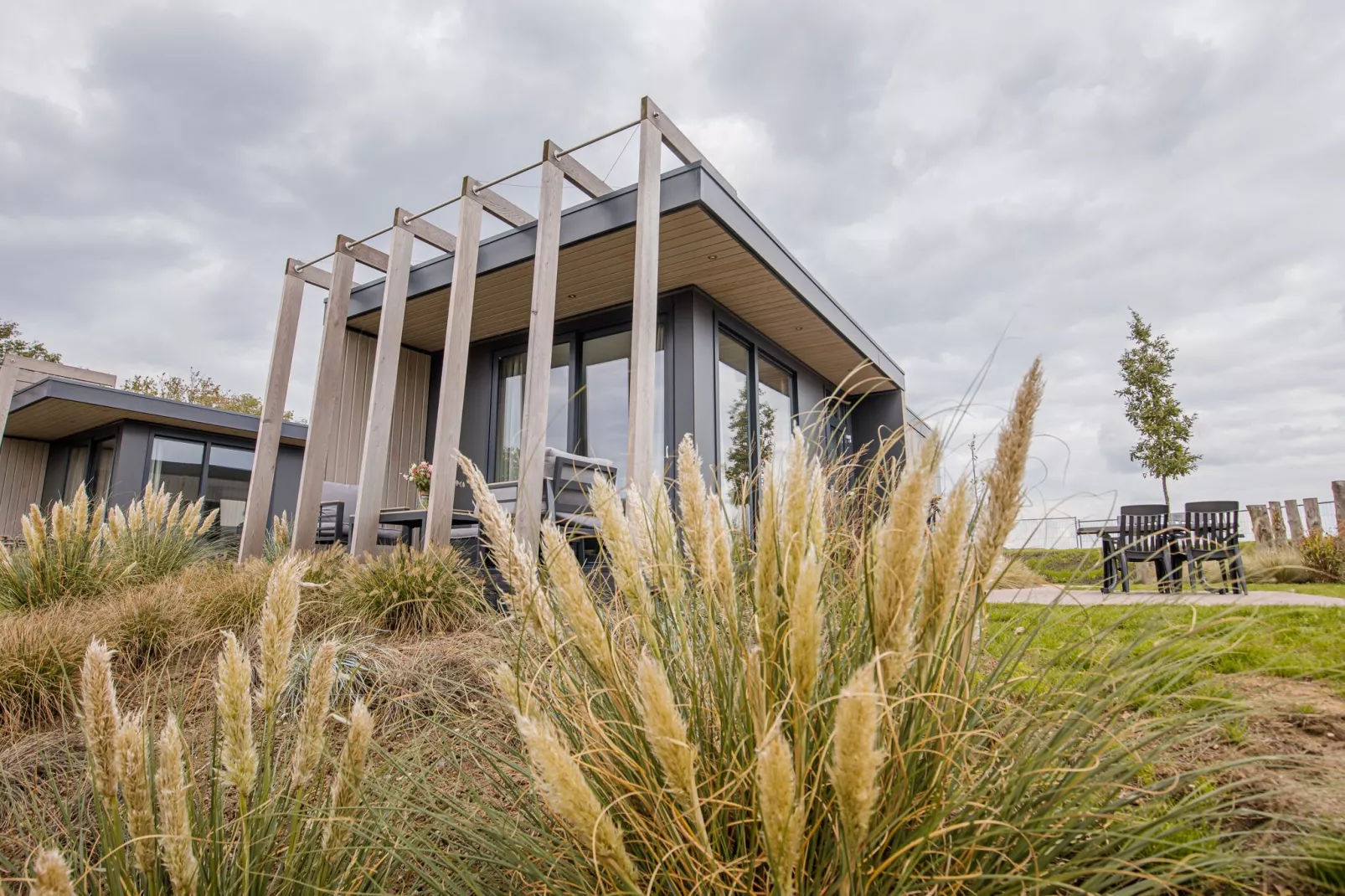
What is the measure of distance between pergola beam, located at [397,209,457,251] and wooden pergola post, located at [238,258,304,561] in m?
1.73

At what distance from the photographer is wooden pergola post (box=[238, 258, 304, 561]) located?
6543mm

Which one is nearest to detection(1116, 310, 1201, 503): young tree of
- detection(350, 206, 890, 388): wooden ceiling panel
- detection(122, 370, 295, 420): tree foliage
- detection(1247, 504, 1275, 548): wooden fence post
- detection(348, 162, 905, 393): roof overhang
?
detection(1247, 504, 1275, 548): wooden fence post

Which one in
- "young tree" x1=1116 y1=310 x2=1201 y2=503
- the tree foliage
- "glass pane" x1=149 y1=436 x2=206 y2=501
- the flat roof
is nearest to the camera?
the flat roof

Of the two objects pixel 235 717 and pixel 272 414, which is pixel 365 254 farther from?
pixel 235 717

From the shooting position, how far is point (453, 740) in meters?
1.90

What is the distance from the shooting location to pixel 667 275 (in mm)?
6934

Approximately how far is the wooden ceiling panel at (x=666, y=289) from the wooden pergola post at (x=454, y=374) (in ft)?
3.69

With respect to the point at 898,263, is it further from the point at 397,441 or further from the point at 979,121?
the point at 397,441

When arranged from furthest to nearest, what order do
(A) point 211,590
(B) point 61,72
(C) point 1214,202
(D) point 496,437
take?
(B) point 61,72 → (C) point 1214,202 → (D) point 496,437 → (A) point 211,590

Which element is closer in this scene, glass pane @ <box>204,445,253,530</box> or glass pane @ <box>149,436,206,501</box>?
glass pane @ <box>149,436,206,501</box>

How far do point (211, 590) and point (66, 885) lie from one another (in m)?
3.56

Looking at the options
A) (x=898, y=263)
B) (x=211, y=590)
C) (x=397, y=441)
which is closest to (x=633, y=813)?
(x=211, y=590)

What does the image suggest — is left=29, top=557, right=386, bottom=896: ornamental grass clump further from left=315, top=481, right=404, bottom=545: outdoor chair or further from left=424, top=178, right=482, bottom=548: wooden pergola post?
left=315, top=481, right=404, bottom=545: outdoor chair

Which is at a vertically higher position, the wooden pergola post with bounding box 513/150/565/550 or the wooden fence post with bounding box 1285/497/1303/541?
the wooden pergola post with bounding box 513/150/565/550
